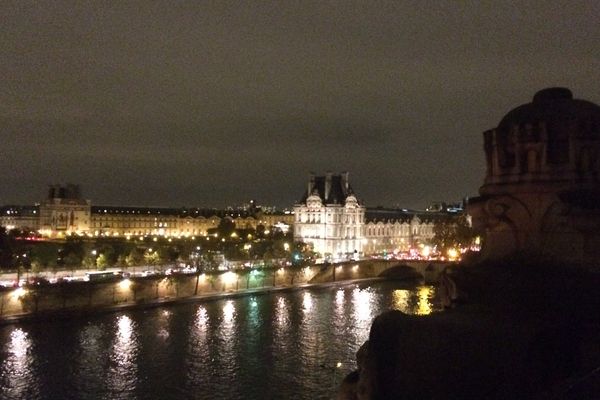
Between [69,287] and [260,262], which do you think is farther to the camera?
[260,262]

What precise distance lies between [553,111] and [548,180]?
1.21 m

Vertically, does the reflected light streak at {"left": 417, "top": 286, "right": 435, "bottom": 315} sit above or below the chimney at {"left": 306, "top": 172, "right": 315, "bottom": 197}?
below

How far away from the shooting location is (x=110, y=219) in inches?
4360

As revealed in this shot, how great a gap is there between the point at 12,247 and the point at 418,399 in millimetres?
54121

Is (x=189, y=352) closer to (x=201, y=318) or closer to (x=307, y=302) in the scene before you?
(x=201, y=318)

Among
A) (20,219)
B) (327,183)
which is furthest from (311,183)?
(20,219)

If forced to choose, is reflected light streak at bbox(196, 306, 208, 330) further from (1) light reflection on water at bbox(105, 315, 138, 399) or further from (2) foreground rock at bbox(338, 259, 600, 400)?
(2) foreground rock at bbox(338, 259, 600, 400)

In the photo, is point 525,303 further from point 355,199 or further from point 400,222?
point 400,222

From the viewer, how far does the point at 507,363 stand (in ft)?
30.1

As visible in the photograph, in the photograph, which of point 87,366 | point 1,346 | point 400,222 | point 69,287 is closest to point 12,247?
point 69,287

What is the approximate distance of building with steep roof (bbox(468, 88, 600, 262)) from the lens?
10.6m

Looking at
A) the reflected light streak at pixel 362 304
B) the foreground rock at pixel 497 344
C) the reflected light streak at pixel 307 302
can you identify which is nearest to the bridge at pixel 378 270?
the reflected light streak at pixel 362 304

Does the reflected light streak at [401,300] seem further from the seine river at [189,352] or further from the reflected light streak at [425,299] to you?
the reflected light streak at [425,299]

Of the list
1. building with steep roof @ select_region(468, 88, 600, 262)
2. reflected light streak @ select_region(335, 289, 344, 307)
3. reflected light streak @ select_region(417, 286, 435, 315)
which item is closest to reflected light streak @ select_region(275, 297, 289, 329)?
reflected light streak @ select_region(335, 289, 344, 307)
